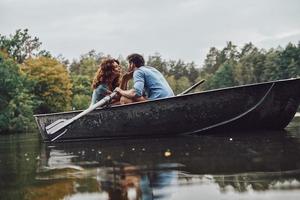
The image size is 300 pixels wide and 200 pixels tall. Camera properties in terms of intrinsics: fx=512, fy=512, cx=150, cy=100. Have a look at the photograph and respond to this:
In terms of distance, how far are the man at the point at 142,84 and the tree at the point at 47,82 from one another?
37467 mm

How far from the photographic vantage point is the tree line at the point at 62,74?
33.4m

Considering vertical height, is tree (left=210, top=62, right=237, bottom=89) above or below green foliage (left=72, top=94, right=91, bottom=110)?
above

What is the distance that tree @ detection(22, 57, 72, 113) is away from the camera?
45875 mm

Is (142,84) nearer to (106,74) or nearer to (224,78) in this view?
(106,74)

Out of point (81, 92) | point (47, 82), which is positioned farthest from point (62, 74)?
point (81, 92)

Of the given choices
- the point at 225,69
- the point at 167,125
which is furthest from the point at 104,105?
the point at 225,69

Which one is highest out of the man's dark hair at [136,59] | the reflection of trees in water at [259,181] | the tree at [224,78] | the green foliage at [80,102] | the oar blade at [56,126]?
the tree at [224,78]

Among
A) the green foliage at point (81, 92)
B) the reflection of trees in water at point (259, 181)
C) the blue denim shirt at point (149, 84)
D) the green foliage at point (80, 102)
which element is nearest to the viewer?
the reflection of trees in water at point (259, 181)

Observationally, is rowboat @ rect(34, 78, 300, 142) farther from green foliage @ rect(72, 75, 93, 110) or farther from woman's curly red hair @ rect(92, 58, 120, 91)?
green foliage @ rect(72, 75, 93, 110)

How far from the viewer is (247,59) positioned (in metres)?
91.4

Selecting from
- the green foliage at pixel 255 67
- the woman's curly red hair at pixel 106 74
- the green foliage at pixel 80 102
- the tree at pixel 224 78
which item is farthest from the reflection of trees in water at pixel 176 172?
the tree at pixel 224 78

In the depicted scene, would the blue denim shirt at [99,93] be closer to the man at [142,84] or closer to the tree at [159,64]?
the man at [142,84]

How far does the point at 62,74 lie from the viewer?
4681 centimetres

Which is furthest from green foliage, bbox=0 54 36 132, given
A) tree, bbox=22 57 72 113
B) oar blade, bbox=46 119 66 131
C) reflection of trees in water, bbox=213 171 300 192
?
reflection of trees in water, bbox=213 171 300 192
